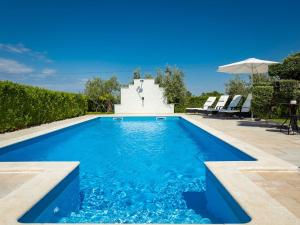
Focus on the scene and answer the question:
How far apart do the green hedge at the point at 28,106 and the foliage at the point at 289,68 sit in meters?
10.6

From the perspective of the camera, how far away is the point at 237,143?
6902 millimetres

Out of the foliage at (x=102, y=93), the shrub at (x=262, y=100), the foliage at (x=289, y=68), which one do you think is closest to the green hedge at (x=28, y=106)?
the foliage at (x=102, y=93)

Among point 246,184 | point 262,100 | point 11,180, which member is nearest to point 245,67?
point 262,100

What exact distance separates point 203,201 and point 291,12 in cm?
2115

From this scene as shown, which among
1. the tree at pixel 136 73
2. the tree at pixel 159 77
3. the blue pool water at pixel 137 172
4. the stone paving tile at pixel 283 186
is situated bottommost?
the blue pool water at pixel 137 172

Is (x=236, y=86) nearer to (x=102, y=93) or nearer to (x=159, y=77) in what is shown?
(x=159, y=77)

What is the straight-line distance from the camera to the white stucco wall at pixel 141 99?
2494 cm

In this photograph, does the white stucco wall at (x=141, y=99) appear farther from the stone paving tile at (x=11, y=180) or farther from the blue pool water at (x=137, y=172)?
the stone paving tile at (x=11, y=180)

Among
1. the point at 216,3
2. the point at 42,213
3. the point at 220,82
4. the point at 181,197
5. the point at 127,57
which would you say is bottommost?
the point at 181,197

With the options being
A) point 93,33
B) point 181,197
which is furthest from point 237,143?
point 93,33

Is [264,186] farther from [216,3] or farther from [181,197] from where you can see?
[216,3]

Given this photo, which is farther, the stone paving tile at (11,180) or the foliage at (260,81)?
the foliage at (260,81)

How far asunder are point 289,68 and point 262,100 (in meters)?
1.59

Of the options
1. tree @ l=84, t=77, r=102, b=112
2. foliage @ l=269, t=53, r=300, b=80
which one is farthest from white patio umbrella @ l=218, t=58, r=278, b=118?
tree @ l=84, t=77, r=102, b=112
